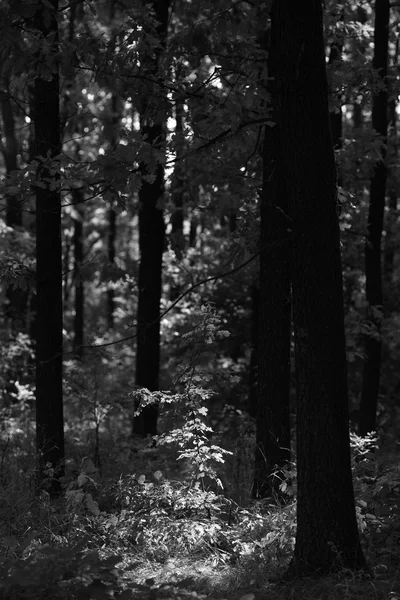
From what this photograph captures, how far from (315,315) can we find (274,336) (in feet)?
7.27

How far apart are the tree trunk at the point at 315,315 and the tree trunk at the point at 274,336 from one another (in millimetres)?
2028

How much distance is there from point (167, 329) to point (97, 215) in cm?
1662

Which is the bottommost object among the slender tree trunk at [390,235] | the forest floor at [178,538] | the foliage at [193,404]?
the forest floor at [178,538]

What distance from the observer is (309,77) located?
5.91 meters

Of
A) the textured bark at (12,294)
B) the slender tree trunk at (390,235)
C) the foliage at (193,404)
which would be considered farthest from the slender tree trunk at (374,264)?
the textured bark at (12,294)

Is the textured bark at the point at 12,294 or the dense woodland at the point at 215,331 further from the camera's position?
the textured bark at the point at 12,294

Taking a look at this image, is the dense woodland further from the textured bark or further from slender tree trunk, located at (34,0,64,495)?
the textured bark

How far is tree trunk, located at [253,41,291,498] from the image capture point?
Result: 8023 millimetres

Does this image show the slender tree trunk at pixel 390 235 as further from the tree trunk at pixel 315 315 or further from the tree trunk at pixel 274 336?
the tree trunk at pixel 315 315

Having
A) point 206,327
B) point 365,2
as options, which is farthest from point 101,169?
point 365,2

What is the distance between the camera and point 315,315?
19.2 feet

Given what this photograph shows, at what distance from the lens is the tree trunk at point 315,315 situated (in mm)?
5828

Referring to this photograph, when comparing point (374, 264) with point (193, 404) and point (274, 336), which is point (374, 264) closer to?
point (274, 336)

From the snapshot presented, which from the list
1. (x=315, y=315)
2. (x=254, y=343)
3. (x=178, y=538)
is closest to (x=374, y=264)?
(x=254, y=343)
